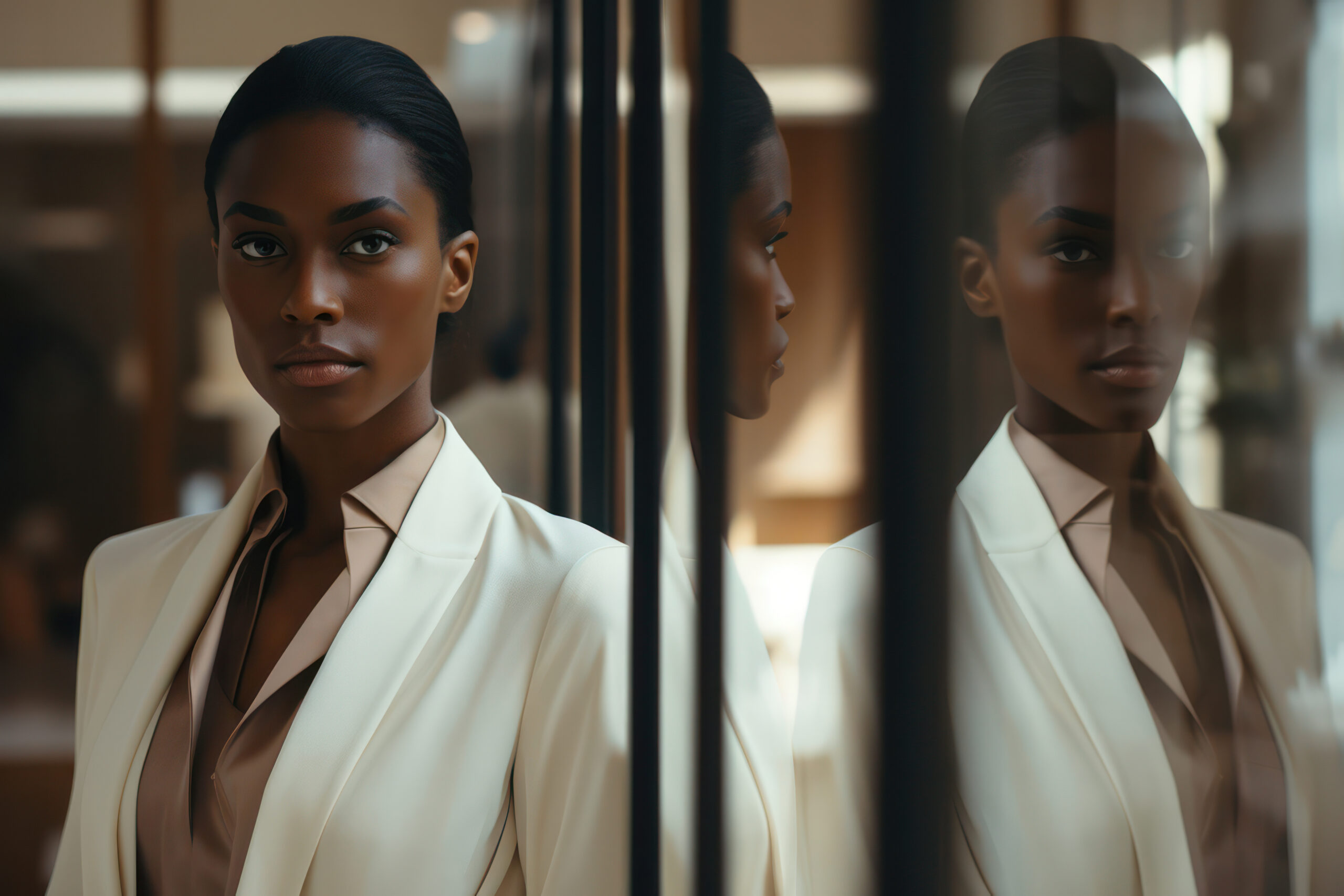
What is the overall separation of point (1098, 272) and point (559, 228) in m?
0.60

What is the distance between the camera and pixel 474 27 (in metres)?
0.80

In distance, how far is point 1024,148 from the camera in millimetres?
270

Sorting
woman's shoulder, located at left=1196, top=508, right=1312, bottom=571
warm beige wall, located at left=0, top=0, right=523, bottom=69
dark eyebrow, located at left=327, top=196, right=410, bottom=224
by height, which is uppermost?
warm beige wall, located at left=0, top=0, right=523, bottom=69

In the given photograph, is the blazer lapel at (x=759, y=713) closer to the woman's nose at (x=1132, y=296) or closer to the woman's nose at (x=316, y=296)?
the woman's nose at (x=1132, y=296)

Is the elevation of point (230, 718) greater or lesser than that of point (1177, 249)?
lesser

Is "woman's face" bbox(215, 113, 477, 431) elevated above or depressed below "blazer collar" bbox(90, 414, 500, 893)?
above

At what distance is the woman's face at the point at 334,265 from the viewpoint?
0.62 meters

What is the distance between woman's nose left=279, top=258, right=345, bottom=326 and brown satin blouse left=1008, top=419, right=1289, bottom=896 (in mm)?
472

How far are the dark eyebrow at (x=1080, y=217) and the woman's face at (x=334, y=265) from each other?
1.50 feet

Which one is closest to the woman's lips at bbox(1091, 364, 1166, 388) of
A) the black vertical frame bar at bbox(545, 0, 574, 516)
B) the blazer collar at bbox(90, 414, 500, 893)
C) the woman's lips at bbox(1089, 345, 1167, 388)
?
the woman's lips at bbox(1089, 345, 1167, 388)

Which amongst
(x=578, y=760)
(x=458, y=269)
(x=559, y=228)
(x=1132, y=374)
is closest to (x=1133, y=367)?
(x=1132, y=374)

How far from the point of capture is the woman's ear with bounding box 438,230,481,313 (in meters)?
0.67

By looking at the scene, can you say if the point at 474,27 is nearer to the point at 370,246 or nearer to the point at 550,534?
the point at 370,246

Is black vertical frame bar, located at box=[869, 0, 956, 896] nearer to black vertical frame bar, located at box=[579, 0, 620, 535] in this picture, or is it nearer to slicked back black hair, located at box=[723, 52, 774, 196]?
slicked back black hair, located at box=[723, 52, 774, 196]
